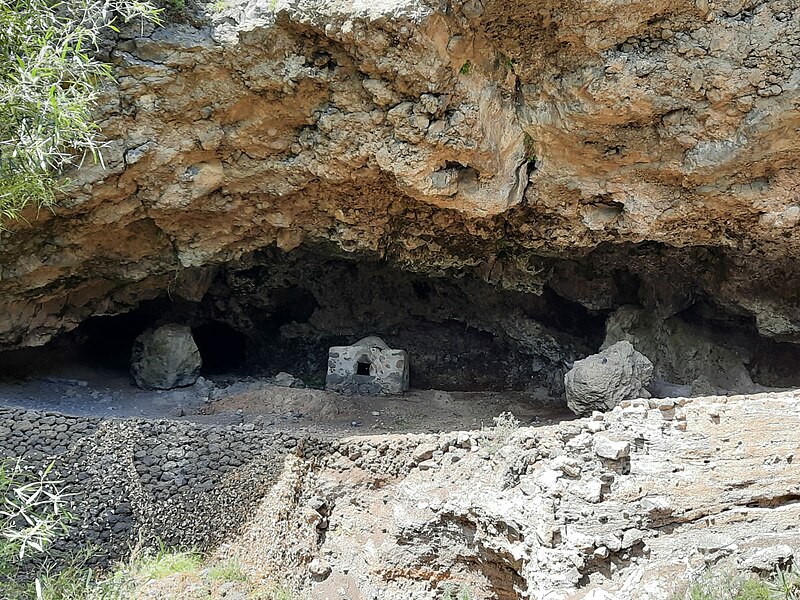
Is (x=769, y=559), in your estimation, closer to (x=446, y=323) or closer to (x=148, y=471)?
(x=148, y=471)

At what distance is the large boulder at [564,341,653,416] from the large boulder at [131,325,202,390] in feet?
19.3

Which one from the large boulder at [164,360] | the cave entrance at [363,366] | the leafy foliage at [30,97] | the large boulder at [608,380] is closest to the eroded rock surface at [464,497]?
the large boulder at [608,380]

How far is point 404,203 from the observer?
28.7 ft

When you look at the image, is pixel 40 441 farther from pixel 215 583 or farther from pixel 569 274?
pixel 569 274

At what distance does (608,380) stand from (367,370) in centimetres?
379

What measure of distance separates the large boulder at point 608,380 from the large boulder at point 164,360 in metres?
5.88

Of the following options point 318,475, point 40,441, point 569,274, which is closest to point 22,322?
point 40,441

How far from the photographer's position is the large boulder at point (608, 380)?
337 inches

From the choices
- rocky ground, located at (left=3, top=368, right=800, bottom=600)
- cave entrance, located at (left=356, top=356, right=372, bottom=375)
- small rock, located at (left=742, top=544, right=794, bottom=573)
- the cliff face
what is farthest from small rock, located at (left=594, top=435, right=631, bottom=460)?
cave entrance, located at (left=356, top=356, right=372, bottom=375)

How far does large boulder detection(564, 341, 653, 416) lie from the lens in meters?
8.55

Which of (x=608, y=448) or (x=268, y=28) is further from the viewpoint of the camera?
(x=268, y=28)

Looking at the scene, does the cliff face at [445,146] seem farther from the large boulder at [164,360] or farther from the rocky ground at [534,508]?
the rocky ground at [534,508]

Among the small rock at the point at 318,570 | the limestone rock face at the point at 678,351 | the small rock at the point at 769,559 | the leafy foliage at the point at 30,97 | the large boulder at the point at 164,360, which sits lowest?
the small rock at the point at 318,570

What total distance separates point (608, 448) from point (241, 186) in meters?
5.30
